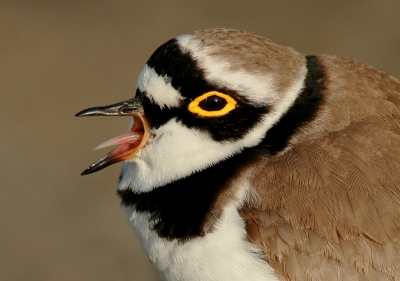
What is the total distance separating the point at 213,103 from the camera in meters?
3.03

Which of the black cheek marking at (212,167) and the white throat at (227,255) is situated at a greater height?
the black cheek marking at (212,167)

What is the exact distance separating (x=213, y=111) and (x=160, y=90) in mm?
293

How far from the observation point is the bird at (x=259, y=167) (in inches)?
115

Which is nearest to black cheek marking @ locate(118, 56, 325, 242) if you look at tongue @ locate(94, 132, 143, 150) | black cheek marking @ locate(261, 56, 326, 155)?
black cheek marking @ locate(261, 56, 326, 155)

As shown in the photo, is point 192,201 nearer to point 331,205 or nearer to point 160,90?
point 160,90

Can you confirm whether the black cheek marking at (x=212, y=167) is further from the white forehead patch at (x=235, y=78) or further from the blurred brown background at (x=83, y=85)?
the blurred brown background at (x=83, y=85)

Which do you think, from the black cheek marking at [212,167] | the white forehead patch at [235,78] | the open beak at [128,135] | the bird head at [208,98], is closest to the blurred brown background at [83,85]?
the open beak at [128,135]

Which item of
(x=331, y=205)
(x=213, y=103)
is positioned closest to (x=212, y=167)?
(x=213, y=103)

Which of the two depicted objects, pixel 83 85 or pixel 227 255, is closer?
pixel 227 255

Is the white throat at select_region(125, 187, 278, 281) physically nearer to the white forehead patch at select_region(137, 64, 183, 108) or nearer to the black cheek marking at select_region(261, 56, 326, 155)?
the black cheek marking at select_region(261, 56, 326, 155)

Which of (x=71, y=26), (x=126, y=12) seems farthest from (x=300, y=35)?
(x=71, y=26)

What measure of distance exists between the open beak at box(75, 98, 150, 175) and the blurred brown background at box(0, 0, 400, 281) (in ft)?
12.1

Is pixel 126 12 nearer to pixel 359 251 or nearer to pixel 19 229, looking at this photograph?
pixel 19 229

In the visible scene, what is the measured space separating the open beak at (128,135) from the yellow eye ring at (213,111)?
33 cm
